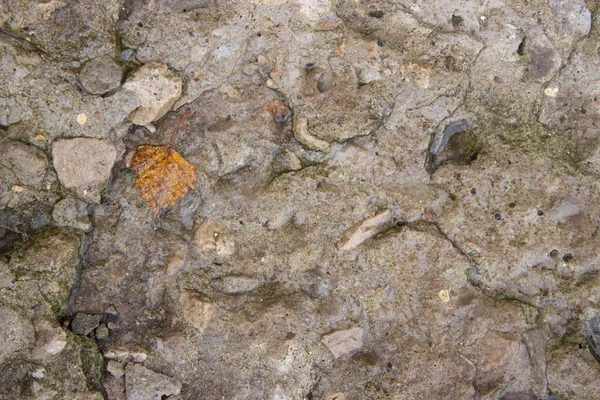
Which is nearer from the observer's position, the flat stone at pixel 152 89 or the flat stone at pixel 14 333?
the flat stone at pixel 14 333

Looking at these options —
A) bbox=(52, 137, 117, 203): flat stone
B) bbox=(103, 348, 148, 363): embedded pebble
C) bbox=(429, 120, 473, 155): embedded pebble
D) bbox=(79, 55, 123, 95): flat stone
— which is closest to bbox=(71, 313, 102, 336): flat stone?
bbox=(103, 348, 148, 363): embedded pebble

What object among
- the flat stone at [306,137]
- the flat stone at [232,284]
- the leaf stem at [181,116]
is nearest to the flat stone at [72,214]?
the leaf stem at [181,116]

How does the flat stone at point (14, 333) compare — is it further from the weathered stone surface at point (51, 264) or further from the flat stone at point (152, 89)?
the flat stone at point (152, 89)

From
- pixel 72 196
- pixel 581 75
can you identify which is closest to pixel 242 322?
pixel 72 196

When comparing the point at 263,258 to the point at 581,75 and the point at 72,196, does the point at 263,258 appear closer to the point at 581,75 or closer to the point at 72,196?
the point at 72,196

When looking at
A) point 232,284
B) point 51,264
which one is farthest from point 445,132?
point 51,264
